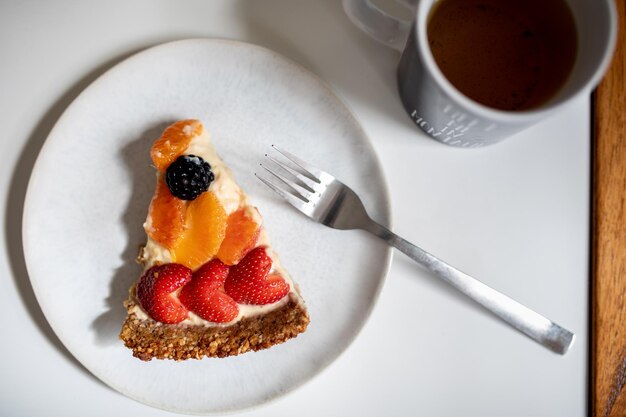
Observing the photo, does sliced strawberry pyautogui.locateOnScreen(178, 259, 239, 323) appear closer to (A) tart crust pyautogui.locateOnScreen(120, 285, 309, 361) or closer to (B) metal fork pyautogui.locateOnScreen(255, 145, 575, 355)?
(A) tart crust pyautogui.locateOnScreen(120, 285, 309, 361)

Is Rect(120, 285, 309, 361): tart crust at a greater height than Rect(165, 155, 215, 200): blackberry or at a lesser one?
lesser

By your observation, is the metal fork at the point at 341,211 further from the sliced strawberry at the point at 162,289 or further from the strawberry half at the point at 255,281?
the sliced strawberry at the point at 162,289

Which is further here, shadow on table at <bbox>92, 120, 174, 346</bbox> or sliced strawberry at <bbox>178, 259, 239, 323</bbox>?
shadow on table at <bbox>92, 120, 174, 346</bbox>

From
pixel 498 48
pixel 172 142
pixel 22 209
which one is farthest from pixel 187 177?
pixel 498 48

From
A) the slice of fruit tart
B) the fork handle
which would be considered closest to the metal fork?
the fork handle

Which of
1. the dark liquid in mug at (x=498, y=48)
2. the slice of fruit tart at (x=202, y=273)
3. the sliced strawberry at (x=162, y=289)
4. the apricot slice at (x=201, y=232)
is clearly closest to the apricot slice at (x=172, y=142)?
the slice of fruit tart at (x=202, y=273)

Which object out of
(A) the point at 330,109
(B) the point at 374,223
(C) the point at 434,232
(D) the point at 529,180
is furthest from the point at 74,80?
(D) the point at 529,180
